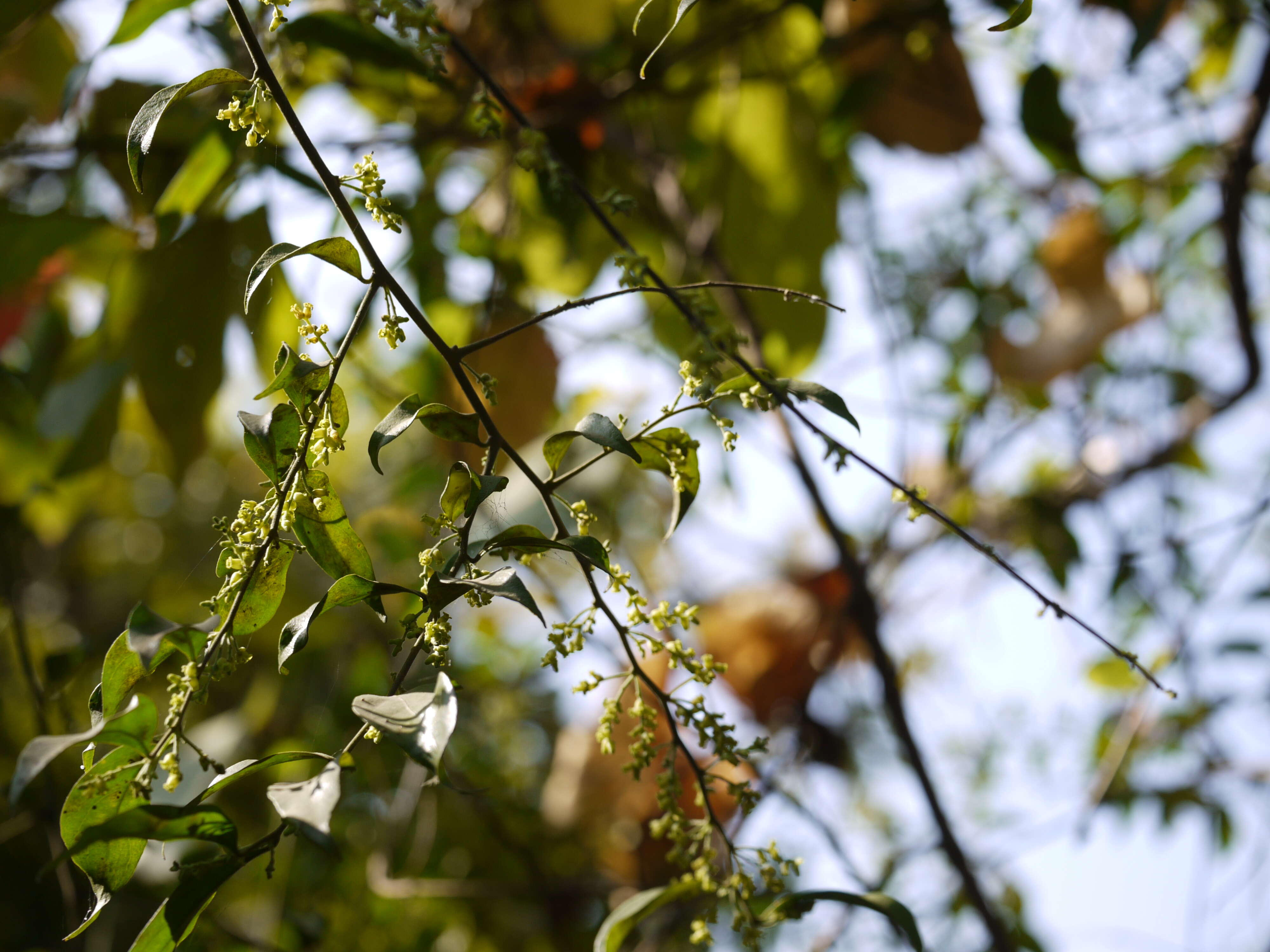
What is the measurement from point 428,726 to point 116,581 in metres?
1.93

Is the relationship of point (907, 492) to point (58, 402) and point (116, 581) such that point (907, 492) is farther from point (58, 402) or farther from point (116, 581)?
point (116, 581)

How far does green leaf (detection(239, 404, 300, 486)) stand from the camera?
0.76ft

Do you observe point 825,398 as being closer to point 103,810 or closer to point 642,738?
point 642,738

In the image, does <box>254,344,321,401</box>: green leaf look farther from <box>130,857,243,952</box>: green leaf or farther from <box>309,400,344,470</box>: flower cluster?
<box>130,857,243,952</box>: green leaf

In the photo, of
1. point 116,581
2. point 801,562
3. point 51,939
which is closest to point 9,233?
point 51,939

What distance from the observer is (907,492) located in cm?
26

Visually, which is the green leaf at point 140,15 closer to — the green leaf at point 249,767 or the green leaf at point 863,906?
the green leaf at point 249,767

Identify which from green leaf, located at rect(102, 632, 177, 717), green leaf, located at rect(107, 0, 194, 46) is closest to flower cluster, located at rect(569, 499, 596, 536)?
green leaf, located at rect(102, 632, 177, 717)

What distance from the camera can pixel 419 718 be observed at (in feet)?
0.67

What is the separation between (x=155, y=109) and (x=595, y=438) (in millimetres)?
153

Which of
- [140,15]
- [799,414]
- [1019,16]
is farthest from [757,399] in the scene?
[140,15]

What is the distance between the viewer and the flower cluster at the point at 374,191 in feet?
0.78

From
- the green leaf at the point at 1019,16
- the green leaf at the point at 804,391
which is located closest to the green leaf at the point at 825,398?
the green leaf at the point at 804,391

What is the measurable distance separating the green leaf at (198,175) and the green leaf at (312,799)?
15.6 inches
